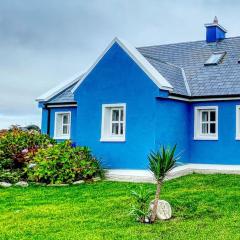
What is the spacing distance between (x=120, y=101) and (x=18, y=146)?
4997mm

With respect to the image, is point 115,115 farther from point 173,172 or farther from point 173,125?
point 173,172

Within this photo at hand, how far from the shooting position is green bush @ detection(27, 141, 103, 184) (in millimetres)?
18141

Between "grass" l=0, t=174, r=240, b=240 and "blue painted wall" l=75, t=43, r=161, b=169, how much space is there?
199 cm

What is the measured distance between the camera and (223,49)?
945 inches

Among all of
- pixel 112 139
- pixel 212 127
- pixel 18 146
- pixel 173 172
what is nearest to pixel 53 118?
pixel 18 146

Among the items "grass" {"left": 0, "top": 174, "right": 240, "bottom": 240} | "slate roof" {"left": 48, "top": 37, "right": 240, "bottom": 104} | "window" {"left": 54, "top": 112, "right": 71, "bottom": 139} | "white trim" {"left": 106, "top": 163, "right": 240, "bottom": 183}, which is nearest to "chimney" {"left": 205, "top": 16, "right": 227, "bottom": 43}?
"slate roof" {"left": 48, "top": 37, "right": 240, "bottom": 104}

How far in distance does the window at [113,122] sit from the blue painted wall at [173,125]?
1.67 m

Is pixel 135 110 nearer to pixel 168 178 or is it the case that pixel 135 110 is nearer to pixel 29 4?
pixel 168 178

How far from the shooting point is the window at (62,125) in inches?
979

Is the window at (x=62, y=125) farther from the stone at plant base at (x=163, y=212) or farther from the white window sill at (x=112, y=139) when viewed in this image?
the stone at plant base at (x=163, y=212)

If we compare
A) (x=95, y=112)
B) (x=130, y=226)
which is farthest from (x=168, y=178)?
(x=130, y=226)

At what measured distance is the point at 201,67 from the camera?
2283 centimetres

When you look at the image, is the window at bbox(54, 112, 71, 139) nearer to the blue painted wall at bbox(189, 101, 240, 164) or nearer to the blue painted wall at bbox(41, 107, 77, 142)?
the blue painted wall at bbox(41, 107, 77, 142)

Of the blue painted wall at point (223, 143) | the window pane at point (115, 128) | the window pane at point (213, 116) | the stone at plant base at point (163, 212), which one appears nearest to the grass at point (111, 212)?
the stone at plant base at point (163, 212)
